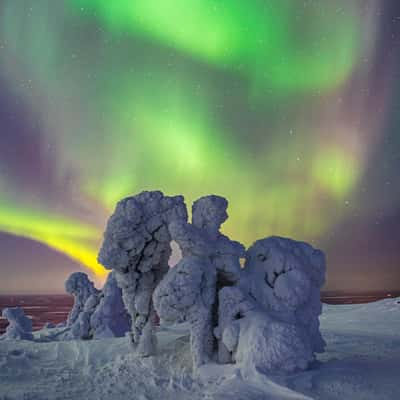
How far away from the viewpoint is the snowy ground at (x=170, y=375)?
6.27 metres

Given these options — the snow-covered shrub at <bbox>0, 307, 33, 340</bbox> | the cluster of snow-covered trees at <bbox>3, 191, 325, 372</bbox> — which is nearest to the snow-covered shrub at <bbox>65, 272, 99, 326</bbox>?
the snow-covered shrub at <bbox>0, 307, 33, 340</bbox>

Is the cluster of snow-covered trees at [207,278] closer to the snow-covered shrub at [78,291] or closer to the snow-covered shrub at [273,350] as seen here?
the snow-covered shrub at [273,350]

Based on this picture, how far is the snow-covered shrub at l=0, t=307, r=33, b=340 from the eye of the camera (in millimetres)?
14000

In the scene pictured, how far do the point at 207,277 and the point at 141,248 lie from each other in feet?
4.60

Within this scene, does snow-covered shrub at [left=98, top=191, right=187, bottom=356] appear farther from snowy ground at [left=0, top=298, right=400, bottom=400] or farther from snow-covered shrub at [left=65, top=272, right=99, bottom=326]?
snow-covered shrub at [left=65, top=272, right=99, bottom=326]

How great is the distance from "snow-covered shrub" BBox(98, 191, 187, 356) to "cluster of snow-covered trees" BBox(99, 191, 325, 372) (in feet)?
0.06

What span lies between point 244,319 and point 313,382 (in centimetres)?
159

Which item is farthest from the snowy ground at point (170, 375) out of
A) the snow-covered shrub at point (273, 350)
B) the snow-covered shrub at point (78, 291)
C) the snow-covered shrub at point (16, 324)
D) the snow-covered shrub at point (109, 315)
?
the snow-covered shrub at point (78, 291)

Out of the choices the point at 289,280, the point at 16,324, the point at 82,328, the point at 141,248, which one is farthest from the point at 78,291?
the point at 289,280

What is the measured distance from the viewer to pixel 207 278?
8.28m

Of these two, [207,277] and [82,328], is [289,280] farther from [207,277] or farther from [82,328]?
[82,328]

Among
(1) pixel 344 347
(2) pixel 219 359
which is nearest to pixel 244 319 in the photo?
(2) pixel 219 359

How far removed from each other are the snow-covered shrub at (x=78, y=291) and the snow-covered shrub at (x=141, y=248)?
6.70 metres

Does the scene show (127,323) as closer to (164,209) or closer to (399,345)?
(164,209)
